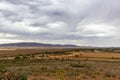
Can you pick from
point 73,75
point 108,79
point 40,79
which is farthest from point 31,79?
point 108,79

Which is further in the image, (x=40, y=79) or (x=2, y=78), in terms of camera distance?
(x=40, y=79)

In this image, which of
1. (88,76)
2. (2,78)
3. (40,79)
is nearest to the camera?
(2,78)

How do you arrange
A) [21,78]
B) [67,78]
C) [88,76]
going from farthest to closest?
[88,76] < [67,78] < [21,78]

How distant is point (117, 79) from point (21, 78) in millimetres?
11262

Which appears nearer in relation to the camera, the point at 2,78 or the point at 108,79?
the point at 2,78

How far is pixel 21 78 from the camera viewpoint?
677 inches

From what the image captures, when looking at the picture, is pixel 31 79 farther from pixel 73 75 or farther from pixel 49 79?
pixel 73 75

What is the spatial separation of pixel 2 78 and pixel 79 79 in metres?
8.23

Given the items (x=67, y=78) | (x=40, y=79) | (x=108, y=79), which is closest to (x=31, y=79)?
(x=40, y=79)

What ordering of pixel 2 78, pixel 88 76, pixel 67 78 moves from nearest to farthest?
pixel 2 78 → pixel 67 78 → pixel 88 76

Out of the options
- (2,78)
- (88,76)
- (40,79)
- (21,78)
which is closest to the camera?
(21,78)

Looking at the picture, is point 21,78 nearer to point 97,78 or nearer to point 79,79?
point 79,79

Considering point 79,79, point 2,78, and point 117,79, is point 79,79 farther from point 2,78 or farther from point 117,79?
point 2,78

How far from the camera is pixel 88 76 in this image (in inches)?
1037
